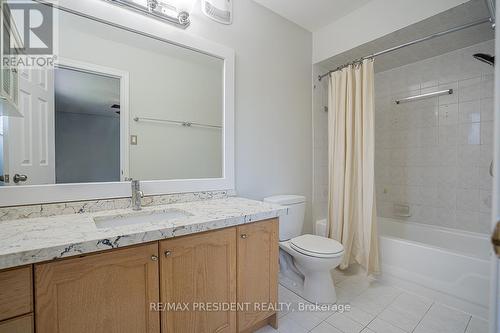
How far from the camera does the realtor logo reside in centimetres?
107

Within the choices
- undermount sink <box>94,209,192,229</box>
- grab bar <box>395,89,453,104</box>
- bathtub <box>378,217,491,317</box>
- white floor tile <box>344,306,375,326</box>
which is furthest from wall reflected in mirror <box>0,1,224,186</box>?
grab bar <box>395,89,453,104</box>

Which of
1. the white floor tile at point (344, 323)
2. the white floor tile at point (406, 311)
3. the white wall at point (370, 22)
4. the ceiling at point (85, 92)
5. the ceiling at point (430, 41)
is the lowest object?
the white floor tile at point (344, 323)

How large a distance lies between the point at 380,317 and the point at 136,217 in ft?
5.59

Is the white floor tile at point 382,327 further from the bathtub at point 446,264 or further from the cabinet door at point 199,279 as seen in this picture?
the cabinet door at point 199,279

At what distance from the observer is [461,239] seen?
207cm

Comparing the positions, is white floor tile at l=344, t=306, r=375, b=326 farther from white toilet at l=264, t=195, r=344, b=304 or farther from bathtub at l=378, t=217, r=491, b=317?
bathtub at l=378, t=217, r=491, b=317

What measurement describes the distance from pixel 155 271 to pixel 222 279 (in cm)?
35

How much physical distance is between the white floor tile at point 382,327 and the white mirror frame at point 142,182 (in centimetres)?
129

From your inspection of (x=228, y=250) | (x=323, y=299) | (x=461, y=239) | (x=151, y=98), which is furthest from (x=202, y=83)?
(x=461, y=239)

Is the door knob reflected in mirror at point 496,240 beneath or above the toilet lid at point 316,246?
above

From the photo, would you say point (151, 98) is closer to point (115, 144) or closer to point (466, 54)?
point (115, 144)

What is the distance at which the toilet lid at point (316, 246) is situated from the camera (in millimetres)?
1573

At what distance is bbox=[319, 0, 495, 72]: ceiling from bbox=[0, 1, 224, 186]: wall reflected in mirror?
4.60 ft

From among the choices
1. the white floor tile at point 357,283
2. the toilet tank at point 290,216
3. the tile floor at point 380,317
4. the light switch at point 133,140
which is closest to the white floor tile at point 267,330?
the tile floor at point 380,317
